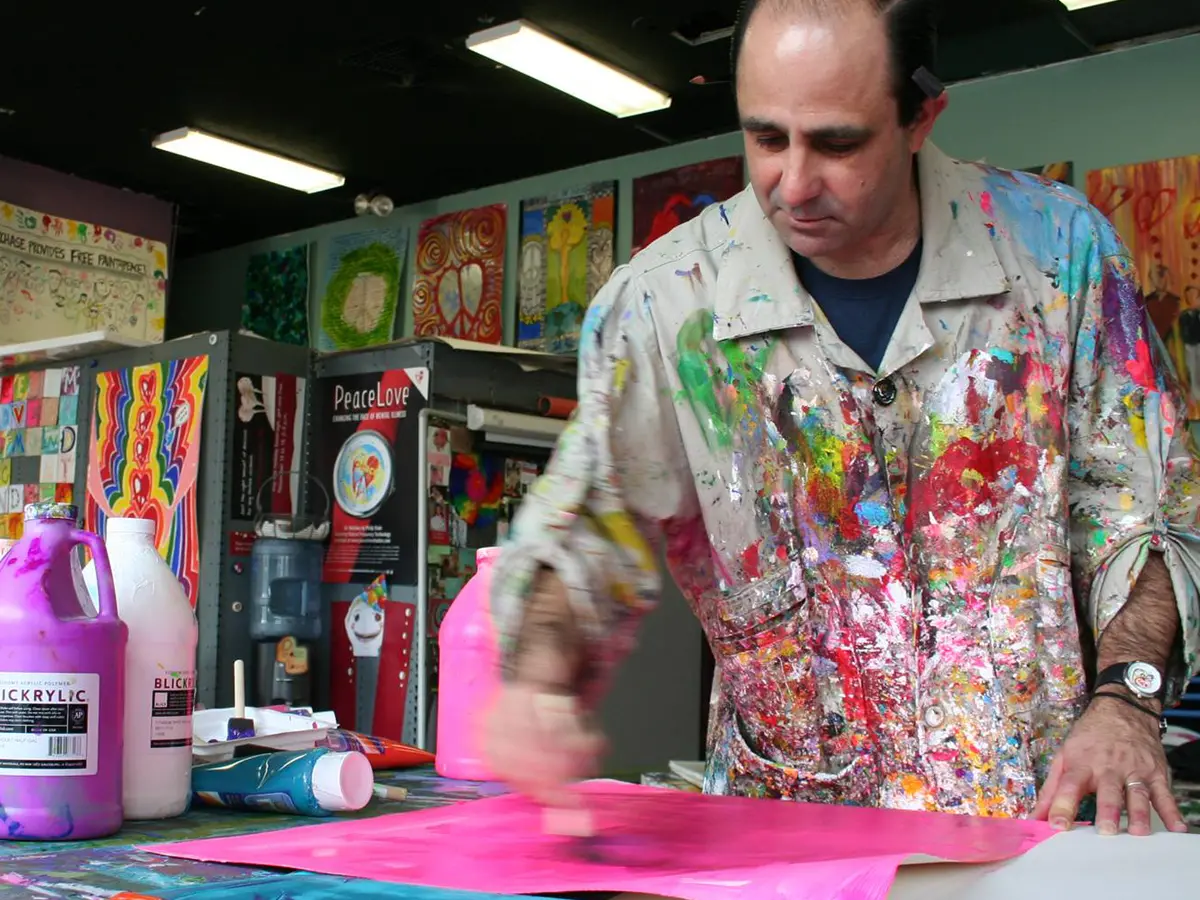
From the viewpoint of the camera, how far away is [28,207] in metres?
6.12

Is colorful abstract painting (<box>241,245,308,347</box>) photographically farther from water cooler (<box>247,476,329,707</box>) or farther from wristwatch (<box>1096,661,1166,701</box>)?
wristwatch (<box>1096,661,1166,701</box>)

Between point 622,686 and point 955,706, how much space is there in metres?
2.02

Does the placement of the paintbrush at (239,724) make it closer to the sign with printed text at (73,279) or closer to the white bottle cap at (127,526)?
the white bottle cap at (127,526)

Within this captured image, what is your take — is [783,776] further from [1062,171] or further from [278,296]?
[278,296]

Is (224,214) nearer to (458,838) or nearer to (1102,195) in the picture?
(1102,195)

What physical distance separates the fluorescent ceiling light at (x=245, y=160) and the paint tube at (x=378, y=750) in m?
4.69

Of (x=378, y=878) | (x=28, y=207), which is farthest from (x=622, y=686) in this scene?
(x=28, y=207)

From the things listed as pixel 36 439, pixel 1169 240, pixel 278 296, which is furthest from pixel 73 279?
pixel 1169 240

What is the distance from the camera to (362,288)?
21.7ft

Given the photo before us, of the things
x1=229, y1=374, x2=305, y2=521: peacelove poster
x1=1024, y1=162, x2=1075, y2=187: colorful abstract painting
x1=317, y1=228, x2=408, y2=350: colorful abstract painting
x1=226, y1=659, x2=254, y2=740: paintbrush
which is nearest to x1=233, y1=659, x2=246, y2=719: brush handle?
x1=226, y1=659, x2=254, y2=740: paintbrush

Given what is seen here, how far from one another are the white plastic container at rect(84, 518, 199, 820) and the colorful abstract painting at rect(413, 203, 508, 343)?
489cm

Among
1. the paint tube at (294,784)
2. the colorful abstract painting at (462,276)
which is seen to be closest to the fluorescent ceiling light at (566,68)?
the colorful abstract painting at (462,276)

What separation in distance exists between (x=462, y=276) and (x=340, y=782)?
5.22 metres

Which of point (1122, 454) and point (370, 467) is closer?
point (1122, 454)
